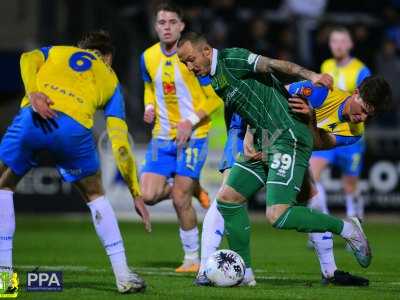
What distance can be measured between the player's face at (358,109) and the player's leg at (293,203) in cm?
52

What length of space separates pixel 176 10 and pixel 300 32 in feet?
35.6

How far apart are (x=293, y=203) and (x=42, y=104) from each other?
7.34 feet

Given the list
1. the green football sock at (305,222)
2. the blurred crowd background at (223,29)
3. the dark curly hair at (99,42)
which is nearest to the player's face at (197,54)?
the dark curly hair at (99,42)

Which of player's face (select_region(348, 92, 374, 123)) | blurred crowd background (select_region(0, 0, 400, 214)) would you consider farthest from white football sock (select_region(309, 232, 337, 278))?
blurred crowd background (select_region(0, 0, 400, 214))

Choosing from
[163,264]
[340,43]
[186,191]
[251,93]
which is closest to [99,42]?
[251,93]

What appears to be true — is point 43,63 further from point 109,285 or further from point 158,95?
point 158,95

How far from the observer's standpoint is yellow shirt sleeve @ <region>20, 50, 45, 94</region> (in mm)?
8055

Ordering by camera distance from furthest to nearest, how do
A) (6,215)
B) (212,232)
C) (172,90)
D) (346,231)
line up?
(172,90) → (212,232) → (346,231) → (6,215)

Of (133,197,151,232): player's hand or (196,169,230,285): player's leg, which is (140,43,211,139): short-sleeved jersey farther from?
(133,197,151,232): player's hand

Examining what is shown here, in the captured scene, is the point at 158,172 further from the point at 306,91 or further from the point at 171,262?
the point at 306,91

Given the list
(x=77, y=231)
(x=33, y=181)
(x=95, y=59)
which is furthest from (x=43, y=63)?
(x=33, y=181)

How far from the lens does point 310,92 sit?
9086 mm

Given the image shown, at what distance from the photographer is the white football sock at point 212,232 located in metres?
9.66

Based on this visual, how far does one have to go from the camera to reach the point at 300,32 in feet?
71.6
